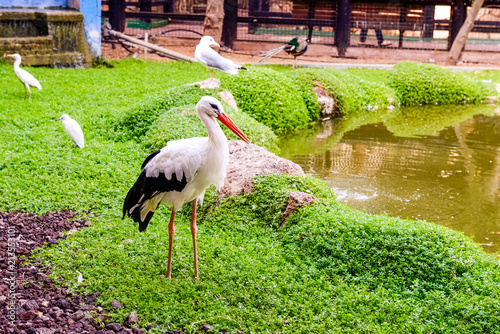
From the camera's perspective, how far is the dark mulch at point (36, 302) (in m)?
3.79

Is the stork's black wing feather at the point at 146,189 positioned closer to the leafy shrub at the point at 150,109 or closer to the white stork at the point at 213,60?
the leafy shrub at the point at 150,109

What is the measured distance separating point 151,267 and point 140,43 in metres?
11.2

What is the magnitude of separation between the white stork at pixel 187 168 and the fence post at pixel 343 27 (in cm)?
1465

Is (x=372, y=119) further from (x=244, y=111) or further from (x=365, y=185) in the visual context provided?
(x=365, y=185)

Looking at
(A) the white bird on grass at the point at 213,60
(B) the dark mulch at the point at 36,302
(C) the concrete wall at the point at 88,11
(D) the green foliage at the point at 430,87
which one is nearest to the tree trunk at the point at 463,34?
(D) the green foliage at the point at 430,87

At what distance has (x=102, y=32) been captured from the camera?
15.6m

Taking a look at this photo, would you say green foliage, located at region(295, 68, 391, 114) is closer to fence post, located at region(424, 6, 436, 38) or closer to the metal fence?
the metal fence

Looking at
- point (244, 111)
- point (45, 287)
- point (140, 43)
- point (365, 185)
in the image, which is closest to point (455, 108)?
point (244, 111)

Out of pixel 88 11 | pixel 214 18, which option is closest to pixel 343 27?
pixel 214 18

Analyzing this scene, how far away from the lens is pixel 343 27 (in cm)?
1831

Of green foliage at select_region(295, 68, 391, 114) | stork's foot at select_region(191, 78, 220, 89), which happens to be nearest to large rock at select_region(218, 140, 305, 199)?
stork's foot at select_region(191, 78, 220, 89)

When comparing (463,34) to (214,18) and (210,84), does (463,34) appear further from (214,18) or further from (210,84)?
(210,84)

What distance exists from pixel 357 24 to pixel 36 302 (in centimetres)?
1645

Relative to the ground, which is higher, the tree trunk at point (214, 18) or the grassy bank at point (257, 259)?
the tree trunk at point (214, 18)
